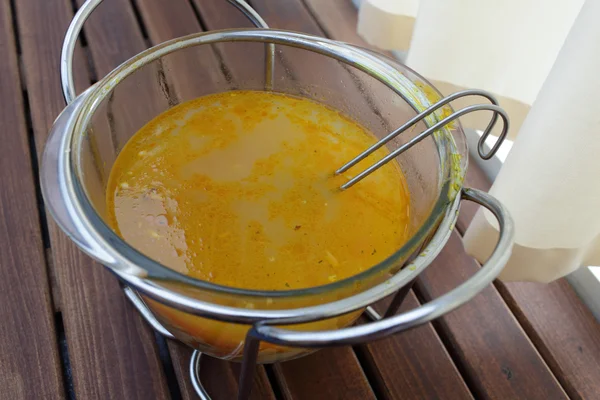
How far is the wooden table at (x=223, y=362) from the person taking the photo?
0.49 meters

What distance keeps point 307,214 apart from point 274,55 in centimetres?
16

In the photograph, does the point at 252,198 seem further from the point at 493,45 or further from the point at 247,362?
the point at 493,45

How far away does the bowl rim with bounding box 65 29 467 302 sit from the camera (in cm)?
30

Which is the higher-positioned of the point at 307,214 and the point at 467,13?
the point at 467,13

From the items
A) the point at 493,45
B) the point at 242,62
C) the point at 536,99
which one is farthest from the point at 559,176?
the point at 242,62

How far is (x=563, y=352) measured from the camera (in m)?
0.54

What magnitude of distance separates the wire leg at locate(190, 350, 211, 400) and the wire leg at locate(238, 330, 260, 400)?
7cm

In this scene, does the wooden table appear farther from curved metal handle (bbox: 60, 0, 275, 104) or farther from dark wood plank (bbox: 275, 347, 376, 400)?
curved metal handle (bbox: 60, 0, 275, 104)

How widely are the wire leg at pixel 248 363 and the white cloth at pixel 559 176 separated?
29 cm

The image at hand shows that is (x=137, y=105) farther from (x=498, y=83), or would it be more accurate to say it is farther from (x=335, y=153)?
(x=498, y=83)

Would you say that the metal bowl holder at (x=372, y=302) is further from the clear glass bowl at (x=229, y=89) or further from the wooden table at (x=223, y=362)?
the wooden table at (x=223, y=362)

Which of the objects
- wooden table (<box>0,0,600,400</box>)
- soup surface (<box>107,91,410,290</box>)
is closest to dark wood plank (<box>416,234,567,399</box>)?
wooden table (<box>0,0,600,400</box>)

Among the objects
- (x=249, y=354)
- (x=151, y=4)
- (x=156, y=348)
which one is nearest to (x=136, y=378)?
(x=156, y=348)

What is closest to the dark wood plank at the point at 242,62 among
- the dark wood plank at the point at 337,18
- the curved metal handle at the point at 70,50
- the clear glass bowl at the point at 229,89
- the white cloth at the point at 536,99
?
the clear glass bowl at the point at 229,89
